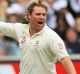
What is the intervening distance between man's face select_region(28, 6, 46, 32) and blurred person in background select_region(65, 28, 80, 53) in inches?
163

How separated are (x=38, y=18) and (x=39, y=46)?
0.36 meters

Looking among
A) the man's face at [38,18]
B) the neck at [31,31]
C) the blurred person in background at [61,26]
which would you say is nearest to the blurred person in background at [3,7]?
the blurred person in background at [61,26]

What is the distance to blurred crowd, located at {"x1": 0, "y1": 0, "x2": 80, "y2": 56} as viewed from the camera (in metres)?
10.7

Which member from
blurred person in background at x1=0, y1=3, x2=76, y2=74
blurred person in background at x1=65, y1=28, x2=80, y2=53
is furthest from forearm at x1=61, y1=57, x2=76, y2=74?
blurred person in background at x1=65, y1=28, x2=80, y2=53

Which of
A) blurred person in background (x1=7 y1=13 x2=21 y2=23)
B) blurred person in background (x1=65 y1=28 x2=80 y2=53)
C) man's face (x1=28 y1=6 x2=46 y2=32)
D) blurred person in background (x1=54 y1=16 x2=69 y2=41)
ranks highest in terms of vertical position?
man's face (x1=28 y1=6 x2=46 y2=32)

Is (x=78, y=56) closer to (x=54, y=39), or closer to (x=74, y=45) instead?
(x=74, y=45)

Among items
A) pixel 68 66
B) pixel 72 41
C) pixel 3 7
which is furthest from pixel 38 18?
pixel 3 7

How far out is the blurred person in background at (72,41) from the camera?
33.5ft

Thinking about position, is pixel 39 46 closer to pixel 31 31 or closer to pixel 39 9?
pixel 31 31

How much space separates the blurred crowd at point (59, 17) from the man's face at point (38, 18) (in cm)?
412

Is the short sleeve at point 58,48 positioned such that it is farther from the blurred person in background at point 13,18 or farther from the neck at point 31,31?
the blurred person in background at point 13,18

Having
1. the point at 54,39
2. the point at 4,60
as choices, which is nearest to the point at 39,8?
the point at 54,39

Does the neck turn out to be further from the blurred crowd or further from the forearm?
the blurred crowd

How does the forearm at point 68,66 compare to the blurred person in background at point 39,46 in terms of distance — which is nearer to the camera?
the forearm at point 68,66
